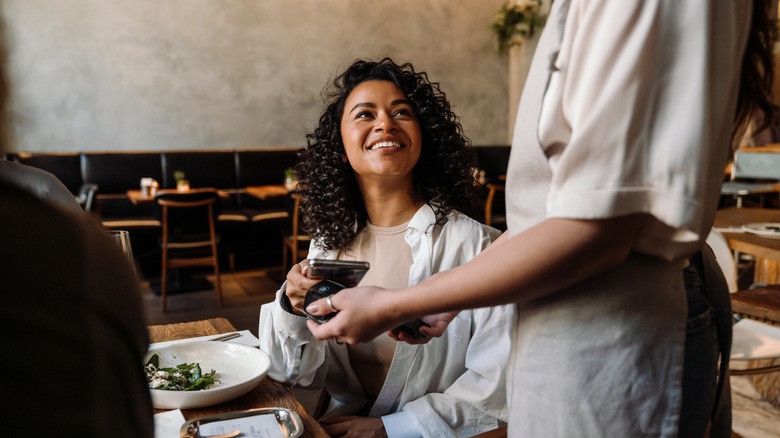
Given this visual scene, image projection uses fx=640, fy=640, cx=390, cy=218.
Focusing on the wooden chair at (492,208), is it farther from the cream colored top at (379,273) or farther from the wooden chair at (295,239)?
the cream colored top at (379,273)

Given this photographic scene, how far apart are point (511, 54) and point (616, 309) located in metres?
8.80

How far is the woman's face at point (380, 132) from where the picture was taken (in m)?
1.77

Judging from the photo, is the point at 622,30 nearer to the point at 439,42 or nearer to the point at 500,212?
the point at 500,212

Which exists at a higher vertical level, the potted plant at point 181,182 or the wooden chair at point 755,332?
the potted plant at point 181,182

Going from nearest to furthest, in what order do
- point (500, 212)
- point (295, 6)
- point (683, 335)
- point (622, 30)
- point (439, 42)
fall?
point (622, 30) → point (683, 335) → point (500, 212) → point (295, 6) → point (439, 42)

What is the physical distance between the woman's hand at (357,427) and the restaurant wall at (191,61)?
6.04m

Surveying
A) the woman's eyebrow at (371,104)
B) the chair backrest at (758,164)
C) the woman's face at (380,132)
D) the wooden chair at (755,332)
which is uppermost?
the woman's eyebrow at (371,104)

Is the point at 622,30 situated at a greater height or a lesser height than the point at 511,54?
lesser

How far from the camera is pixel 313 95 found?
7.89 metres

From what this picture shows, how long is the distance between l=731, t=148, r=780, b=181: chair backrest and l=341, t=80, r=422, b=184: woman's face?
2.50m

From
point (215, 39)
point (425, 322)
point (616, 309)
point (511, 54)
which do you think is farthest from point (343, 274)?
point (511, 54)

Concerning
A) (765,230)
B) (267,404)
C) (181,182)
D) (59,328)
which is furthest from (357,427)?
(181,182)

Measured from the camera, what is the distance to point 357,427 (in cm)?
154

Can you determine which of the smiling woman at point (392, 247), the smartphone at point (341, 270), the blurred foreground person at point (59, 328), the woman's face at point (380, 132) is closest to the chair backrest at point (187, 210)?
the smiling woman at point (392, 247)
